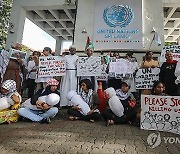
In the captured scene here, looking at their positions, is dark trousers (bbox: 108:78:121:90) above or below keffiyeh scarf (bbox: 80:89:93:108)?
above

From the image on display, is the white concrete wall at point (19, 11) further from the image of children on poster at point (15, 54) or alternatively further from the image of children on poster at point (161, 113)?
the image of children on poster at point (161, 113)

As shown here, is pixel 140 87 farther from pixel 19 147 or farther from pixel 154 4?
pixel 154 4

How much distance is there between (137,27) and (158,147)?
7864 mm

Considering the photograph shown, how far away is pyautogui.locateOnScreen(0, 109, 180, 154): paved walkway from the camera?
3486 millimetres

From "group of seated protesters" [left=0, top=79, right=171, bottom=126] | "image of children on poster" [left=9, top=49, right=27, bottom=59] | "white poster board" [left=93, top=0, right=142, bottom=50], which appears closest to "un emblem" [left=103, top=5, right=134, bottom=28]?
"white poster board" [left=93, top=0, right=142, bottom=50]

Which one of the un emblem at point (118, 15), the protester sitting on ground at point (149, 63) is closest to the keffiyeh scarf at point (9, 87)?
the protester sitting on ground at point (149, 63)

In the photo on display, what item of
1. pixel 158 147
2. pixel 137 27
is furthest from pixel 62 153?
pixel 137 27

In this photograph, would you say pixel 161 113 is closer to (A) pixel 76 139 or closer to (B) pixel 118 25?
(A) pixel 76 139

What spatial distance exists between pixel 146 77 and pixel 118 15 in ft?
18.3

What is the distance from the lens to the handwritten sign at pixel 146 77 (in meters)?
6.15

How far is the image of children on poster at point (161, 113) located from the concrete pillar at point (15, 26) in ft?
32.9

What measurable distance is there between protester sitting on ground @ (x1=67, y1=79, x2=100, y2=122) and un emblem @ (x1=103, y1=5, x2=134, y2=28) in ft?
19.3

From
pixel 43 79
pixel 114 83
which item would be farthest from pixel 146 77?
pixel 43 79

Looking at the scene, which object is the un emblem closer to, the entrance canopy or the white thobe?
the entrance canopy
